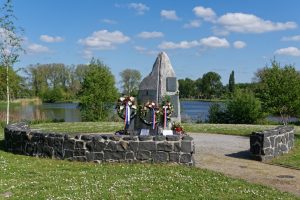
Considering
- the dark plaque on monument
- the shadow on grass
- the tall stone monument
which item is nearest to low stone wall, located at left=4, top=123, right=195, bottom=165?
the shadow on grass

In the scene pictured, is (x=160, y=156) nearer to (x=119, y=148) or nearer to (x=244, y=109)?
(x=119, y=148)

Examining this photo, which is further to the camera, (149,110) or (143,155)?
(149,110)

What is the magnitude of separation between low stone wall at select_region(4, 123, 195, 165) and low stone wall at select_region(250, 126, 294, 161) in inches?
98.9

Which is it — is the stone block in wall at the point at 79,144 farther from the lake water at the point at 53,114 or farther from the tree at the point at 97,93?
the tree at the point at 97,93

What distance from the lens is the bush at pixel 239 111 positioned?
28312mm

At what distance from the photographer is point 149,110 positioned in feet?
46.9

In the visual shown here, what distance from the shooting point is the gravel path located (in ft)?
29.8

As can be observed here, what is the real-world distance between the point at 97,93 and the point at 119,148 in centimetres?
1947

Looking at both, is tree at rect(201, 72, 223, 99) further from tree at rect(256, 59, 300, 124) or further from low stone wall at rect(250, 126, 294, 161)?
low stone wall at rect(250, 126, 294, 161)

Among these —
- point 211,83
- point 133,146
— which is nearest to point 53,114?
point 133,146

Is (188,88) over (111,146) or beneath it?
over

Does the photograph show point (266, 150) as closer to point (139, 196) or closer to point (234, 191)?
point (234, 191)

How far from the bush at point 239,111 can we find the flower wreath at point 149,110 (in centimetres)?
1564

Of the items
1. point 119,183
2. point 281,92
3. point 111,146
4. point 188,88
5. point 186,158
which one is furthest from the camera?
point 188,88
